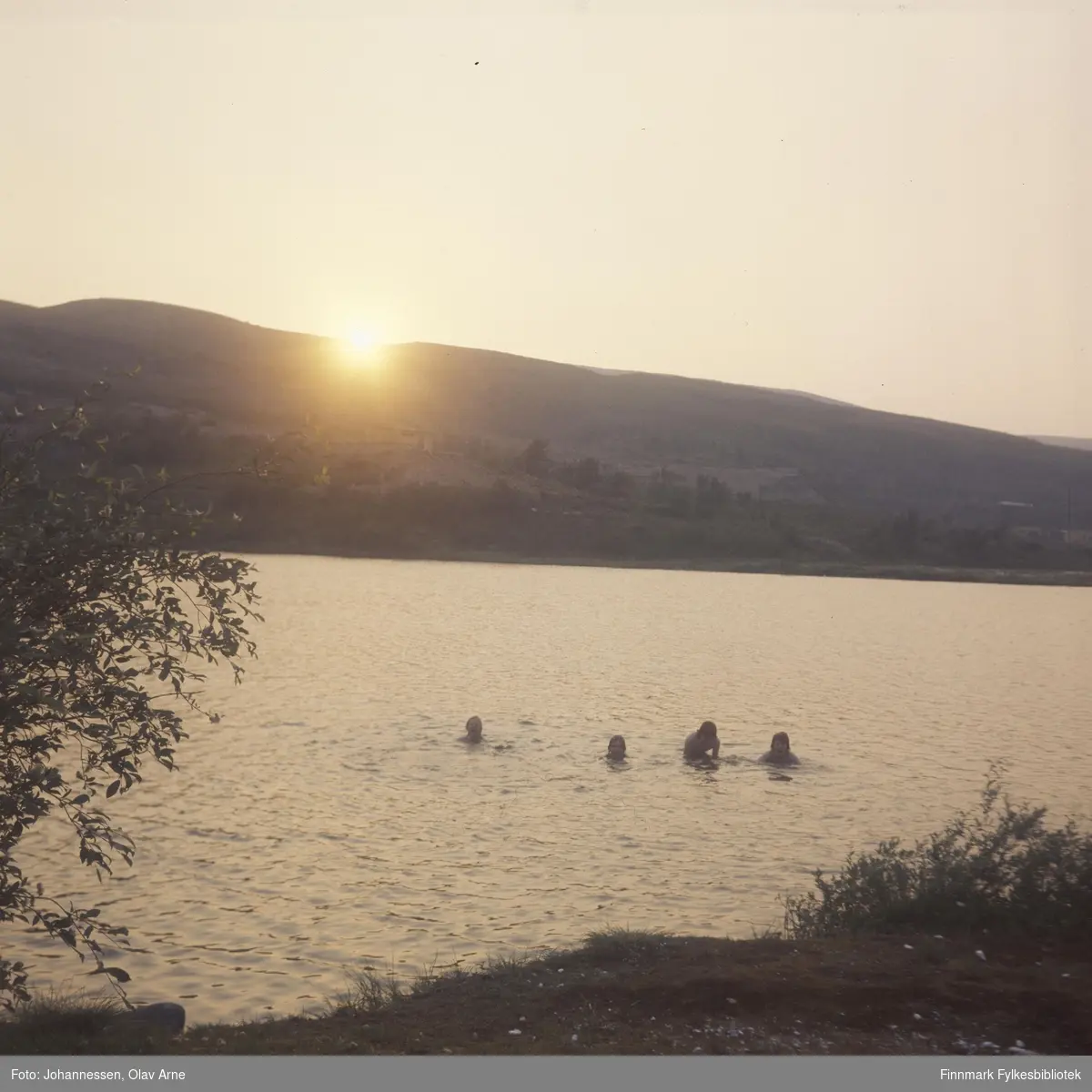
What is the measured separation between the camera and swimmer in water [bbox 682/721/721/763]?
19.5 metres

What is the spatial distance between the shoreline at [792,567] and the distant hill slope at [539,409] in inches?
853

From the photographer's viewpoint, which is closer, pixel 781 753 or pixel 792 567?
pixel 781 753

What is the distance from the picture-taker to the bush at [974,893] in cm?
913

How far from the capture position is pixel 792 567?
78.4m

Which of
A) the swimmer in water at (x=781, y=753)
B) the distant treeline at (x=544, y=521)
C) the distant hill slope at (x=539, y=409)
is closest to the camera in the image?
the swimmer in water at (x=781, y=753)

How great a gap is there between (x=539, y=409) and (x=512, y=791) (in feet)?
397

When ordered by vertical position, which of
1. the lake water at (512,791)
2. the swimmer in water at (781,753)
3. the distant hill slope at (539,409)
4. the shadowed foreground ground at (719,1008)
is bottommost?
the lake water at (512,791)

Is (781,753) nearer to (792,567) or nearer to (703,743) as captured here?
(703,743)

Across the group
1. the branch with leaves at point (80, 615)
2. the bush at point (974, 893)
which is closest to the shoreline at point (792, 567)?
the bush at point (974, 893)

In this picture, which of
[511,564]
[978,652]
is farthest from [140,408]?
[978,652]

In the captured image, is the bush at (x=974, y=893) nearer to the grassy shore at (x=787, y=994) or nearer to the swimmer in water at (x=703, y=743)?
the grassy shore at (x=787, y=994)

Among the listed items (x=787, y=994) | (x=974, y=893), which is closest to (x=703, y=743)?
(x=974, y=893)

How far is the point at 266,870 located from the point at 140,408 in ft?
250

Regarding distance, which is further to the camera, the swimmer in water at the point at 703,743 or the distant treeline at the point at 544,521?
the distant treeline at the point at 544,521
